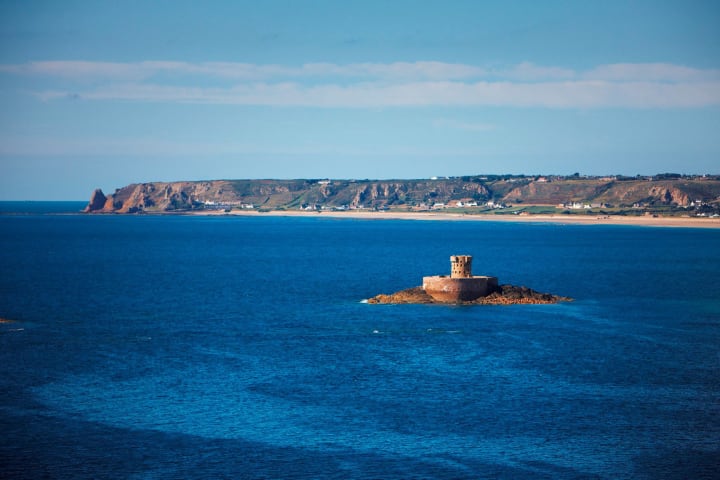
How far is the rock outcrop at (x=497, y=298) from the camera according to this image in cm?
7338

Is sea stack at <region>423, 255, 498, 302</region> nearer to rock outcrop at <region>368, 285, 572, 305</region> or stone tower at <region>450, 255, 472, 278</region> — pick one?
stone tower at <region>450, 255, 472, 278</region>

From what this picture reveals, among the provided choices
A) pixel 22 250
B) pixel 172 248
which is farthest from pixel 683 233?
pixel 22 250

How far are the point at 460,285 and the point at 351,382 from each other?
86.0ft

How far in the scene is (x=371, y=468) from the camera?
34.9 meters

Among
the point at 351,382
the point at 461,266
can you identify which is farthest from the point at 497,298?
the point at 351,382

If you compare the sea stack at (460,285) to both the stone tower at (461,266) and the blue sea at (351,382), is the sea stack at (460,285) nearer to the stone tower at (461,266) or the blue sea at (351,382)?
the stone tower at (461,266)

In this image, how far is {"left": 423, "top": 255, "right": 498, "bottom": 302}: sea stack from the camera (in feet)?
238

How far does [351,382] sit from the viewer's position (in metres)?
47.7

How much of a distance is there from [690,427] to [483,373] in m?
12.3

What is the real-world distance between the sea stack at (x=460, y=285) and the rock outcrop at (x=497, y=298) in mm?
361

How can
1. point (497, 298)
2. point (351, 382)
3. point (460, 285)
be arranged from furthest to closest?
point (497, 298), point (460, 285), point (351, 382)

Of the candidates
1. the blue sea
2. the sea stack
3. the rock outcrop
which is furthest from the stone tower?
the blue sea

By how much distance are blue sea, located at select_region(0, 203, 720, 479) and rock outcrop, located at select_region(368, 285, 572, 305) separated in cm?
153

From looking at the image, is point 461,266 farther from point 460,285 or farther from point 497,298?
point 497,298
